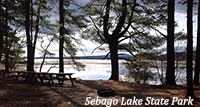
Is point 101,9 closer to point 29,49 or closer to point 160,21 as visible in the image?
point 160,21

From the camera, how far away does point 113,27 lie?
13203 mm

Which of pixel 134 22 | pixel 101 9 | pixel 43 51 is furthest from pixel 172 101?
pixel 43 51

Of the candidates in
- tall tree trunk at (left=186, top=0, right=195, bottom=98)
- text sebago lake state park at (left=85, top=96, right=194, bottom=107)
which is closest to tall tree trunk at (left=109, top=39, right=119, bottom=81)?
text sebago lake state park at (left=85, top=96, right=194, bottom=107)

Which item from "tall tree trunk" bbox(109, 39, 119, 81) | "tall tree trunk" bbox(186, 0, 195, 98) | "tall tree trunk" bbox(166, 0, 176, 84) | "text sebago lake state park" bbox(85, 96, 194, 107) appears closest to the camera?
"text sebago lake state park" bbox(85, 96, 194, 107)

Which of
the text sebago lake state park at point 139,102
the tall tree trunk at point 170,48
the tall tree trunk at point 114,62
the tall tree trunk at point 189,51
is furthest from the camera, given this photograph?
the tall tree trunk at point 114,62

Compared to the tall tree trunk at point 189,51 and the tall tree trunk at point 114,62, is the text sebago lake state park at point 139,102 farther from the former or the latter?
the tall tree trunk at point 114,62

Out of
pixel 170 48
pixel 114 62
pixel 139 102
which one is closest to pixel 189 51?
pixel 139 102

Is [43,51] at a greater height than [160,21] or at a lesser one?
lesser

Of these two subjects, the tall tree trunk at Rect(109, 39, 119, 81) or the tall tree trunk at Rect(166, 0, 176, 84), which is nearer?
→ the tall tree trunk at Rect(166, 0, 176, 84)

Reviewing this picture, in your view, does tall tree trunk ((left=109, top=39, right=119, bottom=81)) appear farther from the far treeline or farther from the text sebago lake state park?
the text sebago lake state park

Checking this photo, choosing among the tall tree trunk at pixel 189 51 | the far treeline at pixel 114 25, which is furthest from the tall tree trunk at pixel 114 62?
the tall tree trunk at pixel 189 51

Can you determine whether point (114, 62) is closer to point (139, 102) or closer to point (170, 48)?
point (170, 48)

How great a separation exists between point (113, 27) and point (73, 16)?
382 cm

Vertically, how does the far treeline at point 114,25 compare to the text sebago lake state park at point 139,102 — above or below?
above
